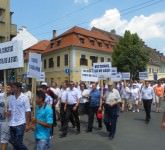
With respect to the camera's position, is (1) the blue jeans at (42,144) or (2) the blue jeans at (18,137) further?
(2) the blue jeans at (18,137)

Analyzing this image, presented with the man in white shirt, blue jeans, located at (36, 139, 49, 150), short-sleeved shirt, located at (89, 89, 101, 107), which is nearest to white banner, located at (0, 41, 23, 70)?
the man in white shirt

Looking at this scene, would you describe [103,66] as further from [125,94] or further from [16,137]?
[16,137]

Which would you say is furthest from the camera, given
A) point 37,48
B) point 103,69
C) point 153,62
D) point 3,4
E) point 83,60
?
point 153,62

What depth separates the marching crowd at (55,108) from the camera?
7.57m

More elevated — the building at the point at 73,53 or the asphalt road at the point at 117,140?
the building at the point at 73,53

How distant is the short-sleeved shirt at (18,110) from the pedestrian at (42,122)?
133 centimetres

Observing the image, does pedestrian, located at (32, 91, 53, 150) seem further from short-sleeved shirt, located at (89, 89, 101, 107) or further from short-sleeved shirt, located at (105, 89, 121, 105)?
short-sleeved shirt, located at (89, 89, 101, 107)

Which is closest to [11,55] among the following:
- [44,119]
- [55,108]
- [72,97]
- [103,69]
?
[44,119]

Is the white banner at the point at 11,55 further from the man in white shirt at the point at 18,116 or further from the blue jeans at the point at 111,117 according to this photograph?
the blue jeans at the point at 111,117

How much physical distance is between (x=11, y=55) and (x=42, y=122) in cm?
312

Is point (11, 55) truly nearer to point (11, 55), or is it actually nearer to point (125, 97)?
point (11, 55)

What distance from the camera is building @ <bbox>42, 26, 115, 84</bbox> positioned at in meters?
61.9

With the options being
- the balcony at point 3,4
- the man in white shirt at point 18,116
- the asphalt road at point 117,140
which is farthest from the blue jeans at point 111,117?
the balcony at point 3,4

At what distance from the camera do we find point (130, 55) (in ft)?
199
